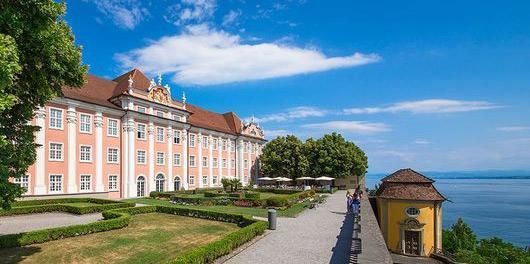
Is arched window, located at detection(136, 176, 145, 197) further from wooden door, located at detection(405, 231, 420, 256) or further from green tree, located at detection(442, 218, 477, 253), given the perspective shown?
green tree, located at detection(442, 218, 477, 253)

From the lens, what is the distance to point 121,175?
4291 cm

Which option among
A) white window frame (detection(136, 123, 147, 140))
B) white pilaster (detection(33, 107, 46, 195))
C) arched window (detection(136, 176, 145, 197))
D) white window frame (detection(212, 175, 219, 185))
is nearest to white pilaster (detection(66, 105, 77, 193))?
white pilaster (detection(33, 107, 46, 195))

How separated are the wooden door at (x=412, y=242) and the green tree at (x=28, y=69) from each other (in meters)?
30.9

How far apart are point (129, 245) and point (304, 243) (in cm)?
833


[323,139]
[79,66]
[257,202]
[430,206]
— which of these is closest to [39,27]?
[79,66]

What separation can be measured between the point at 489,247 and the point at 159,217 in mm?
38821

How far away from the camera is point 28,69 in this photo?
459 inches

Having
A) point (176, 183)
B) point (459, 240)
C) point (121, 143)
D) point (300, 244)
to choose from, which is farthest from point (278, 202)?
point (459, 240)

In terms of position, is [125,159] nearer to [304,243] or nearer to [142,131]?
[142,131]

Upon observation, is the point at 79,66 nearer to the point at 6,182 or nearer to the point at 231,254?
the point at 6,182

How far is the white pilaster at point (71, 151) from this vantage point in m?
36.2

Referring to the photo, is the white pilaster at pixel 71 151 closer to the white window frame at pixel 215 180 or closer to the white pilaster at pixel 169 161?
the white pilaster at pixel 169 161

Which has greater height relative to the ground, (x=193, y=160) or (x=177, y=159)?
(x=177, y=159)

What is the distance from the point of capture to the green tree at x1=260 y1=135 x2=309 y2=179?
6656cm
